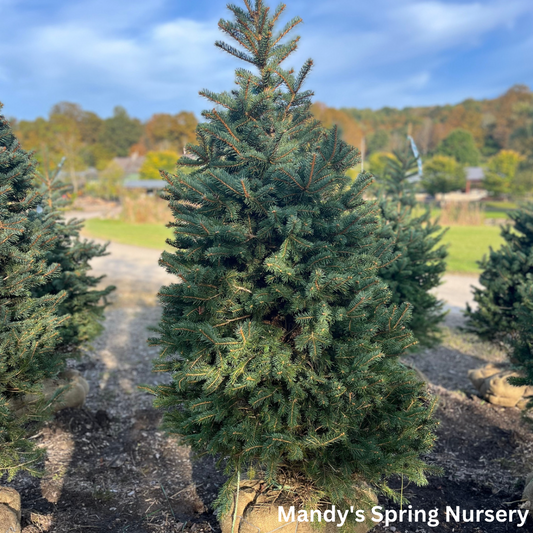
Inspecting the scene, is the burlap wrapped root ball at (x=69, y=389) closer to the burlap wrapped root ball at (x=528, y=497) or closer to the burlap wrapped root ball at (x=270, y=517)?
the burlap wrapped root ball at (x=270, y=517)

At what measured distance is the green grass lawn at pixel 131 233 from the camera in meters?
21.6

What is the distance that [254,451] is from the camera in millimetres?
3018

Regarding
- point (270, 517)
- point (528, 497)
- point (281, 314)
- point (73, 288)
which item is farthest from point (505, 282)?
point (73, 288)


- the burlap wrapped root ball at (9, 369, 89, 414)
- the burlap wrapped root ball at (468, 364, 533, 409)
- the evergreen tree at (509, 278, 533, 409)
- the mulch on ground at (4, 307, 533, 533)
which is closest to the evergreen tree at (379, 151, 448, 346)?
the burlap wrapped root ball at (468, 364, 533, 409)

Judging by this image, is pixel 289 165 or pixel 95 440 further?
pixel 95 440

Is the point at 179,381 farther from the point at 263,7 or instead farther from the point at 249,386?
the point at 263,7

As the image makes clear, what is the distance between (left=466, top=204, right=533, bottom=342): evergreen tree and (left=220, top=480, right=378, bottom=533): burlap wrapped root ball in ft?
14.8

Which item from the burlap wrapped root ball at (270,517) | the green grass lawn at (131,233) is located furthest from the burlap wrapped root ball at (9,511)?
the green grass lawn at (131,233)

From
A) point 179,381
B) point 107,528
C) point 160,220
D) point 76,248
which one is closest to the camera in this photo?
point 179,381

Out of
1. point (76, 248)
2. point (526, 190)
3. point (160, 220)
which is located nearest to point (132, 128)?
point (160, 220)

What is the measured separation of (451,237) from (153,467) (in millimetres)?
22705

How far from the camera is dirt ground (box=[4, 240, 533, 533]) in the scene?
12.0 feet

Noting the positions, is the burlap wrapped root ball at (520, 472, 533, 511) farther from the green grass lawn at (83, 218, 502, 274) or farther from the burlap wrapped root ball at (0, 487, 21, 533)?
the green grass lawn at (83, 218, 502, 274)

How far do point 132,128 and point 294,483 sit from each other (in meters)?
93.4
